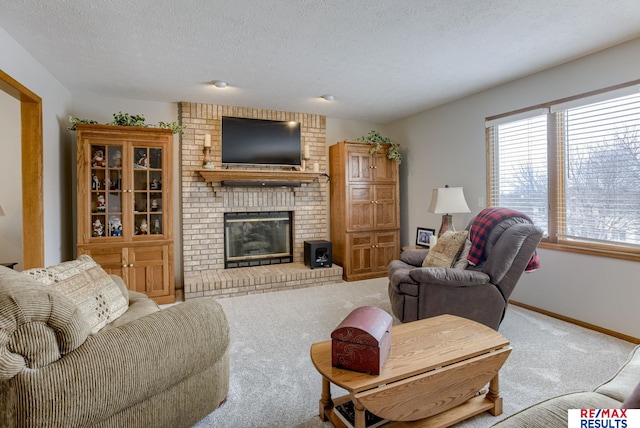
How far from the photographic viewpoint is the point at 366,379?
1.36 meters

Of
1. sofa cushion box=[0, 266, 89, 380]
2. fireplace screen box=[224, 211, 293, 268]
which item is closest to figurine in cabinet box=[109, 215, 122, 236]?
fireplace screen box=[224, 211, 293, 268]

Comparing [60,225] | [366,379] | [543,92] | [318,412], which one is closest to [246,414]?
[318,412]

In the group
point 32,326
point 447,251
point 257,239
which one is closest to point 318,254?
point 257,239

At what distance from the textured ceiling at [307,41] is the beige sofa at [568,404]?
7.19ft

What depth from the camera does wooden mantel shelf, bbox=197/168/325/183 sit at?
13.8ft

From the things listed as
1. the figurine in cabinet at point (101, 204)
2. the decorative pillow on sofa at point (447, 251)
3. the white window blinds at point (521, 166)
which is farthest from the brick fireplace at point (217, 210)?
the white window blinds at point (521, 166)

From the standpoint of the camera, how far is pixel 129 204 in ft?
12.0

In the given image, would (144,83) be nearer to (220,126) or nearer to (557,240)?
(220,126)

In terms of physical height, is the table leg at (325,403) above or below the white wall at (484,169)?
below

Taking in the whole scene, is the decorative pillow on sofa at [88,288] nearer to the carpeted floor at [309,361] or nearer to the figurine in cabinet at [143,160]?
the carpeted floor at [309,361]

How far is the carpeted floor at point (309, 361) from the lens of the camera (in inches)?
70.8

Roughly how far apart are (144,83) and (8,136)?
1.93m

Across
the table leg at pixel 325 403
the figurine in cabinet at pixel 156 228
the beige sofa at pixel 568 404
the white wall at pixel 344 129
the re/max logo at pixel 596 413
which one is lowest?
the table leg at pixel 325 403

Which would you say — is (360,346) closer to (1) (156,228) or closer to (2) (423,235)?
(1) (156,228)
